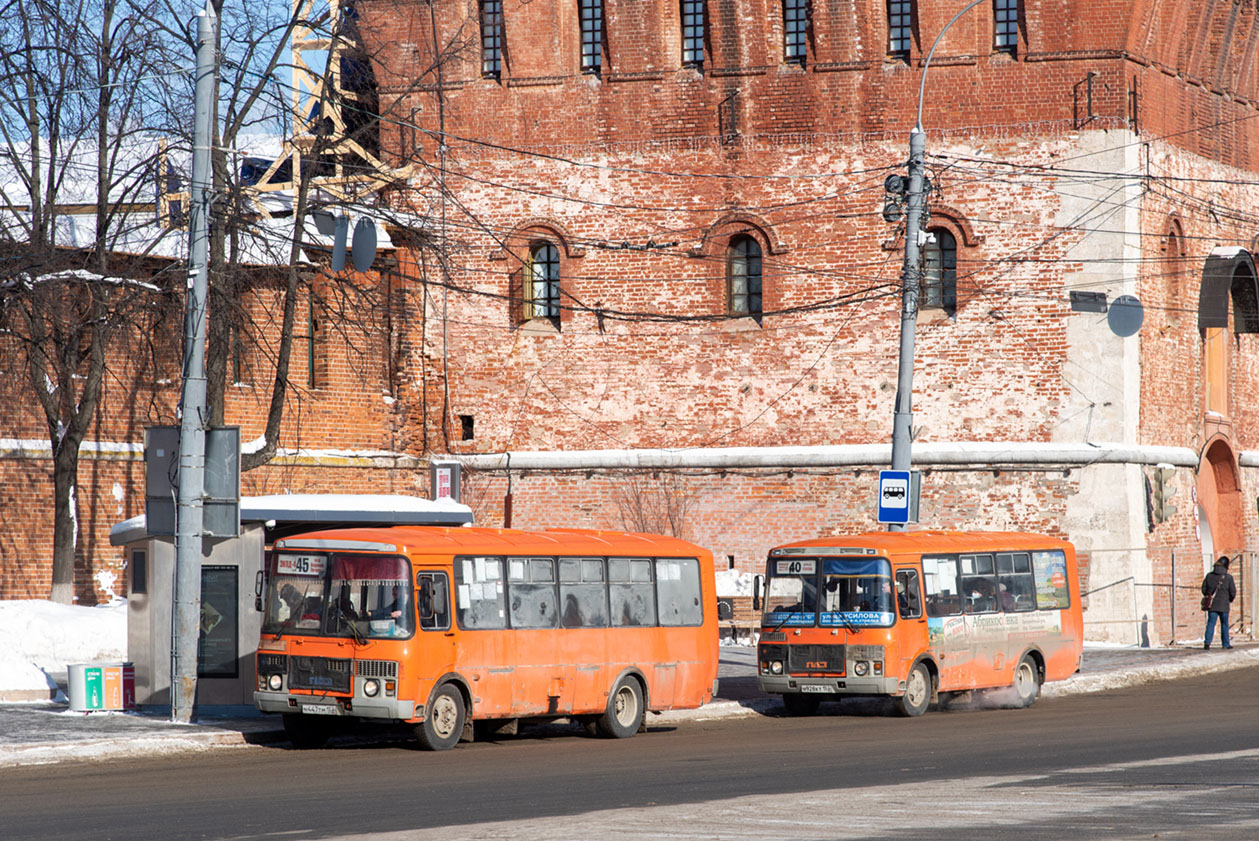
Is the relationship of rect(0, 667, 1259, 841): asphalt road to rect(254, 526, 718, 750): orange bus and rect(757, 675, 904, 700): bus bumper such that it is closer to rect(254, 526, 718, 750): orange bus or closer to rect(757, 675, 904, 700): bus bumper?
rect(254, 526, 718, 750): orange bus

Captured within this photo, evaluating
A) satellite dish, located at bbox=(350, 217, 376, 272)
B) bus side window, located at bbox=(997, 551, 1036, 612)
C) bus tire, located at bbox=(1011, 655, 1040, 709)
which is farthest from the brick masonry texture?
bus tire, located at bbox=(1011, 655, 1040, 709)

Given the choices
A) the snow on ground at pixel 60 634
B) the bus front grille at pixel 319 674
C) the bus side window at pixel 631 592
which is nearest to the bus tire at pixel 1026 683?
the bus side window at pixel 631 592

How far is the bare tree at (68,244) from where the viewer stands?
27172mm

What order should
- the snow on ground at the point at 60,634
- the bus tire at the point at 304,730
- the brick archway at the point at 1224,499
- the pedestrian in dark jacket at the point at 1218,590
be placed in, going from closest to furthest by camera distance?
the bus tire at the point at 304,730 < the snow on ground at the point at 60,634 < the pedestrian in dark jacket at the point at 1218,590 < the brick archway at the point at 1224,499

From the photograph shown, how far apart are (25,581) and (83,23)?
30.7 feet

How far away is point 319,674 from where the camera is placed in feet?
57.8

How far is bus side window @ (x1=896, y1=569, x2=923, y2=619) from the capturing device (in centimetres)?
2200

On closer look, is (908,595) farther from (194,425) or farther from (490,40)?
(490,40)

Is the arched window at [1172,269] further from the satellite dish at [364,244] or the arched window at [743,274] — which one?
the satellite dish at [364,244]

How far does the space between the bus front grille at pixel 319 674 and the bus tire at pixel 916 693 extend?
24.6 ft

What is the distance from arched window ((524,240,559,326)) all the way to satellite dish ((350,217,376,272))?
665 centimetres

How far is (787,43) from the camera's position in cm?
3434

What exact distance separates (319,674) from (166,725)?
7.56 ft

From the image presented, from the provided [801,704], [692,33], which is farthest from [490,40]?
[801,704]
